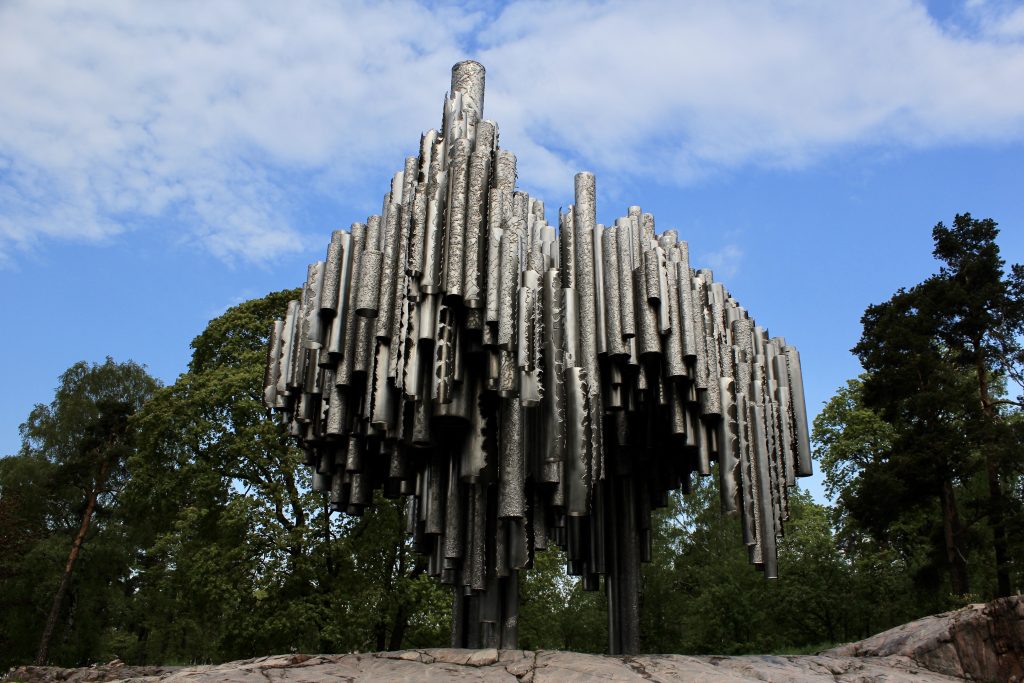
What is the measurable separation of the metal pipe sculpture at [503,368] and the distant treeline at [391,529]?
6.76 m

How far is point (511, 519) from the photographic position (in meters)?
9.06

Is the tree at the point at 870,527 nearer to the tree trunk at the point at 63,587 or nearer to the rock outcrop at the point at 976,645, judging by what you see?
the rock outcrop at the point at 976,645

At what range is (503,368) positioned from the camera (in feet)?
28.2

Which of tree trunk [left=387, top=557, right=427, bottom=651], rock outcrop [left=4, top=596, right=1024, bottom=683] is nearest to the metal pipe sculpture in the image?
rock outcrop [left=4, top=596, right=1024, bottom=683]

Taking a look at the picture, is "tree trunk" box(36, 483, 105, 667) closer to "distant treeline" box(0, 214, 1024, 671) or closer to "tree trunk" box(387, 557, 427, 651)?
"distant treeline" box(0, 214, 1024, 671)

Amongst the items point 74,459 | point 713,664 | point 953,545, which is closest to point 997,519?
point 953,545

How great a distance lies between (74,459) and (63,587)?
18.5 feet

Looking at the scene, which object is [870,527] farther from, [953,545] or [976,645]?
[976,645]

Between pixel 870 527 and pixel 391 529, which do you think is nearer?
pixel 391 529

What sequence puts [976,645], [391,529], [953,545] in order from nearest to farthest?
[976,645], [391,529], [953,545]

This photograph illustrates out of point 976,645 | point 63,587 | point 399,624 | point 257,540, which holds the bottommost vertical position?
point 976,645

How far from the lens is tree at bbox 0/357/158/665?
1164 inches

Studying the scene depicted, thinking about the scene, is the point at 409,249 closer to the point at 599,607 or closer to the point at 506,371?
the point at 506,371

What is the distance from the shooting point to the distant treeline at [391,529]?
68.5ft
